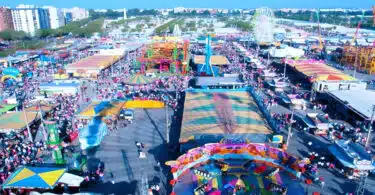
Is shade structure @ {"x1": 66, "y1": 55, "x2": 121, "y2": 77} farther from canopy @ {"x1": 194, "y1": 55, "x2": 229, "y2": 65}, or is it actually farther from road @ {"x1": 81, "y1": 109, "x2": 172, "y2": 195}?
road @ {"x1": 81, "y1": 109, "x2": 172, "y2": 195}

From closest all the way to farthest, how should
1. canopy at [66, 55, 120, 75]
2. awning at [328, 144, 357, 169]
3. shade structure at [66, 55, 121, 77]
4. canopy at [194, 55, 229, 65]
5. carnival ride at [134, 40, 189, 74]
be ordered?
awning at [328, 144, 357, 169]
shade structure at [66, 55, 121, 77]
canopy at [66, 55, 120, 75]
carnival ride at [134, 40, 189, 74]
canopy at [194, 55, 229, 65]

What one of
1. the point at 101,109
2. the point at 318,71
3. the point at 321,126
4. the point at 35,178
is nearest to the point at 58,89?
the point at 101,109

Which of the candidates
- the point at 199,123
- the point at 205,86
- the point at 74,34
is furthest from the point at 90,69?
the point at 74,34

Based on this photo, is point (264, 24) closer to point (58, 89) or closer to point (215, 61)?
point (215, 61)

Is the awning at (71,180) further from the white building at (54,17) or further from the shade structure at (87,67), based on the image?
the white building at (54,17)

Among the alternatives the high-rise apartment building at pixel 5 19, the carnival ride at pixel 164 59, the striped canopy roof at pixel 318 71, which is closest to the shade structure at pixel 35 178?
the striped canopy roof at pixel 318 71

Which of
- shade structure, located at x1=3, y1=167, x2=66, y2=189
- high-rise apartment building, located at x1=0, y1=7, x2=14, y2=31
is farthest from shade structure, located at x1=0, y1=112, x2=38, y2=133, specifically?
high-rise apartment building, located at x1=0, y1=7, x2=14, y2=31

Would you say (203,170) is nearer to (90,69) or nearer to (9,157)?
(9,157)
